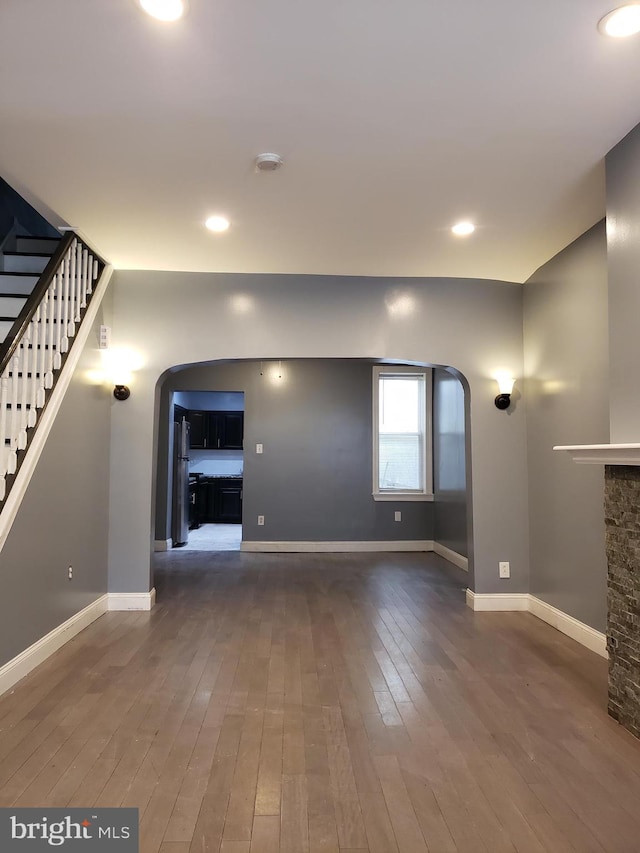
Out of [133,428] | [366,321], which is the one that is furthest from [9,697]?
[366,321]

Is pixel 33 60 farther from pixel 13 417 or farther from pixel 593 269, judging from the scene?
pixel 593 269

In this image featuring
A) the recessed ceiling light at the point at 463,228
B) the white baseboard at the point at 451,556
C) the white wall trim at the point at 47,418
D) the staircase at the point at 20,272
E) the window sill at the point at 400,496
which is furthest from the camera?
the window sill at the point at 400,496

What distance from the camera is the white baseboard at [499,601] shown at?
14.2 ft

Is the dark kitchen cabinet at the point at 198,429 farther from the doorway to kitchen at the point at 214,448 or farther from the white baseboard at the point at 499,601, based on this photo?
the white baseboard at the point at 499,601

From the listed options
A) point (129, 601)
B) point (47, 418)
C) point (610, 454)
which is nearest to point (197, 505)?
point (129, 601)

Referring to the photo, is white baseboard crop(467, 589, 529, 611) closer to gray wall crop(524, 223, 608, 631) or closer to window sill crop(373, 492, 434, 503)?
gray wall crop(524, 223, 608, 631)

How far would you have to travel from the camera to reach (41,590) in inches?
126

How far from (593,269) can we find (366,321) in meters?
1.66

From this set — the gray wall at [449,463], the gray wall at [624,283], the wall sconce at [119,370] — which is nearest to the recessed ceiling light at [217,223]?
the wall sconce at [119,370]

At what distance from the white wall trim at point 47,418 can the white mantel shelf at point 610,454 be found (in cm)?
278

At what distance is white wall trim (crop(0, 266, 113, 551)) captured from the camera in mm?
2812

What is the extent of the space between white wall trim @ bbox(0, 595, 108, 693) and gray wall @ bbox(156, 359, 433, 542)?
2898 millimetres

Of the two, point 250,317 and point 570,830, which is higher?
point 250,317

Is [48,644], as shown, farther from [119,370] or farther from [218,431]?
[218,431]
